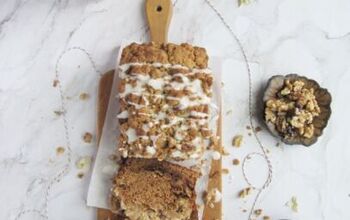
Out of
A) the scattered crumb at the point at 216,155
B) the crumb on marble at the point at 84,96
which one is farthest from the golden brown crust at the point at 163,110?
the crumb on marble at the point at 84,96

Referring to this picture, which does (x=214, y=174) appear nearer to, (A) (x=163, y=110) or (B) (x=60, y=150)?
(A) (x=163, y=110)

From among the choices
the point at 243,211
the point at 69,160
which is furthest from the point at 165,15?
the point at 243,211

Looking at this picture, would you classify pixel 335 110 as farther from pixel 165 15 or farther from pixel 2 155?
pixel 2 155

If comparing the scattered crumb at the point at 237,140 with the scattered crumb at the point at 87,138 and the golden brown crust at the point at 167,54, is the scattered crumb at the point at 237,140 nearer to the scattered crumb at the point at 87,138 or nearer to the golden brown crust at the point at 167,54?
the golden brown crust at the point at 167,54

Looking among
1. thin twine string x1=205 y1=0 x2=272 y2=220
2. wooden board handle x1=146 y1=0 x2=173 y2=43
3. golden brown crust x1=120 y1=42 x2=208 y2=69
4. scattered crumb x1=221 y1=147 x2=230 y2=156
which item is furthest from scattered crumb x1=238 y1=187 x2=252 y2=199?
wooden board handle x1=146 y1=0 x2=173 y2=43

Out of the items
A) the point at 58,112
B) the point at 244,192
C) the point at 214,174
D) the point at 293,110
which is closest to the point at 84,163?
the point at 58,112

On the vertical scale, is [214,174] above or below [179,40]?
below

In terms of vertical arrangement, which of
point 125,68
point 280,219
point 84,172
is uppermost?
point 125,68
